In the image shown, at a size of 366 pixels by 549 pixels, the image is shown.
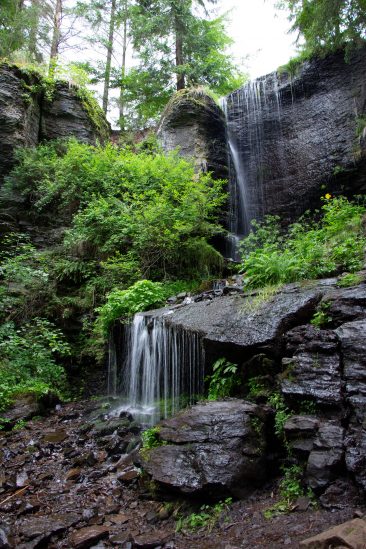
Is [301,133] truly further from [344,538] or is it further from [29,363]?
[344,538]

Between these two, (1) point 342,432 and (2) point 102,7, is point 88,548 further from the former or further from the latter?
(2) point 102,7

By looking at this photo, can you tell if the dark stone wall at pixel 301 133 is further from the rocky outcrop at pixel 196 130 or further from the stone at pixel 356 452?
the stone at pixel 356 452

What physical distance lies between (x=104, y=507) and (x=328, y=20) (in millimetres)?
11037

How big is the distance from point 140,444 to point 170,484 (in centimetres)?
183

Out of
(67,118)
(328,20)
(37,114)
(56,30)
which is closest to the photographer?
(328,20)

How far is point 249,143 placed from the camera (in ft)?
47.9

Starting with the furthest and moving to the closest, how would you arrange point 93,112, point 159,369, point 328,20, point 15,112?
point 93,112
point 15,112
point 328,20
point 159,369

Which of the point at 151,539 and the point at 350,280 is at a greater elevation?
the point at 350,280

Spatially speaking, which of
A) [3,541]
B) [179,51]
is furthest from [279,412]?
[179,51]

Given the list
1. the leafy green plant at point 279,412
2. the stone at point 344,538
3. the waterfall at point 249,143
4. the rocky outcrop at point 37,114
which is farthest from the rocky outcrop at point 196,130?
the stone at point 344,538

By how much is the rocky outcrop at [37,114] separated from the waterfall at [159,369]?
9.59 m

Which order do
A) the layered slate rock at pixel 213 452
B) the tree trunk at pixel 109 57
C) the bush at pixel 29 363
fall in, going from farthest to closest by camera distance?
the tree trunk at pixel 109 57
the bush at pixel 29 363
the layered slate rock at pixel 213 452

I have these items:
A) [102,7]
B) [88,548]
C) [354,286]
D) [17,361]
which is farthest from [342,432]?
[102,7]

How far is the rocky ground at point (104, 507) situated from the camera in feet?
9.27
